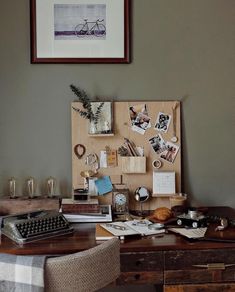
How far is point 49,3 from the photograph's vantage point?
2236mm

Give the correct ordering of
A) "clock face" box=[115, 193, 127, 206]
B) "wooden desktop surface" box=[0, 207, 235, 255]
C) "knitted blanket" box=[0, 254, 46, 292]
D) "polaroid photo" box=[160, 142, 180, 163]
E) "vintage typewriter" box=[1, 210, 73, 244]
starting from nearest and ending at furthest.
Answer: "knitted blanket" box=[0, 254, 46, 292], "wooden desktop surface" box=[0, 207, 235, 255], "vintage typewriter" box=[1, 210, 73, 244], "clock face" box=[115, 193, 127, 206], "polaroid photo" box=[160, 142, 180, 163]

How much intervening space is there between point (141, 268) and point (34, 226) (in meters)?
0.50

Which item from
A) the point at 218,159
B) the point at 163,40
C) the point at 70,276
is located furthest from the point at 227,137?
the point at 70,276

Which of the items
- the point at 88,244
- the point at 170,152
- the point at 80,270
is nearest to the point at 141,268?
the point at 88,244

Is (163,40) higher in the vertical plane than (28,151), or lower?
higher

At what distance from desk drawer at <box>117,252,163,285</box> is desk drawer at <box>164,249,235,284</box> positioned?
4cm

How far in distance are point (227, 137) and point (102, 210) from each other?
836mm

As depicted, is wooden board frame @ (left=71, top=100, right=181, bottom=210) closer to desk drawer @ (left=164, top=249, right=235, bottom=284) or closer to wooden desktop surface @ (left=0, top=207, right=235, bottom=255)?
wooden desktop surface @ (left=0, top=207, right=235, bottom=255)

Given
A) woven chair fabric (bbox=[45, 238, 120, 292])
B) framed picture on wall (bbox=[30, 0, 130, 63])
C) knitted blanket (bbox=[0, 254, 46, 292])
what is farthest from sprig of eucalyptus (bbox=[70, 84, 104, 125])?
knitted blanket (bbox=[0, 254, 46, 292])

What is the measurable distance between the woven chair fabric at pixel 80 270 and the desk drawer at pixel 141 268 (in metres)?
0.24

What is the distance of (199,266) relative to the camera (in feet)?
5.56

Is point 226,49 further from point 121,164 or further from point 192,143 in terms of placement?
point 121,164

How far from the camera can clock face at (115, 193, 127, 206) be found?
7.18 ft

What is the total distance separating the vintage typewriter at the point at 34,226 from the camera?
1.74 metres
